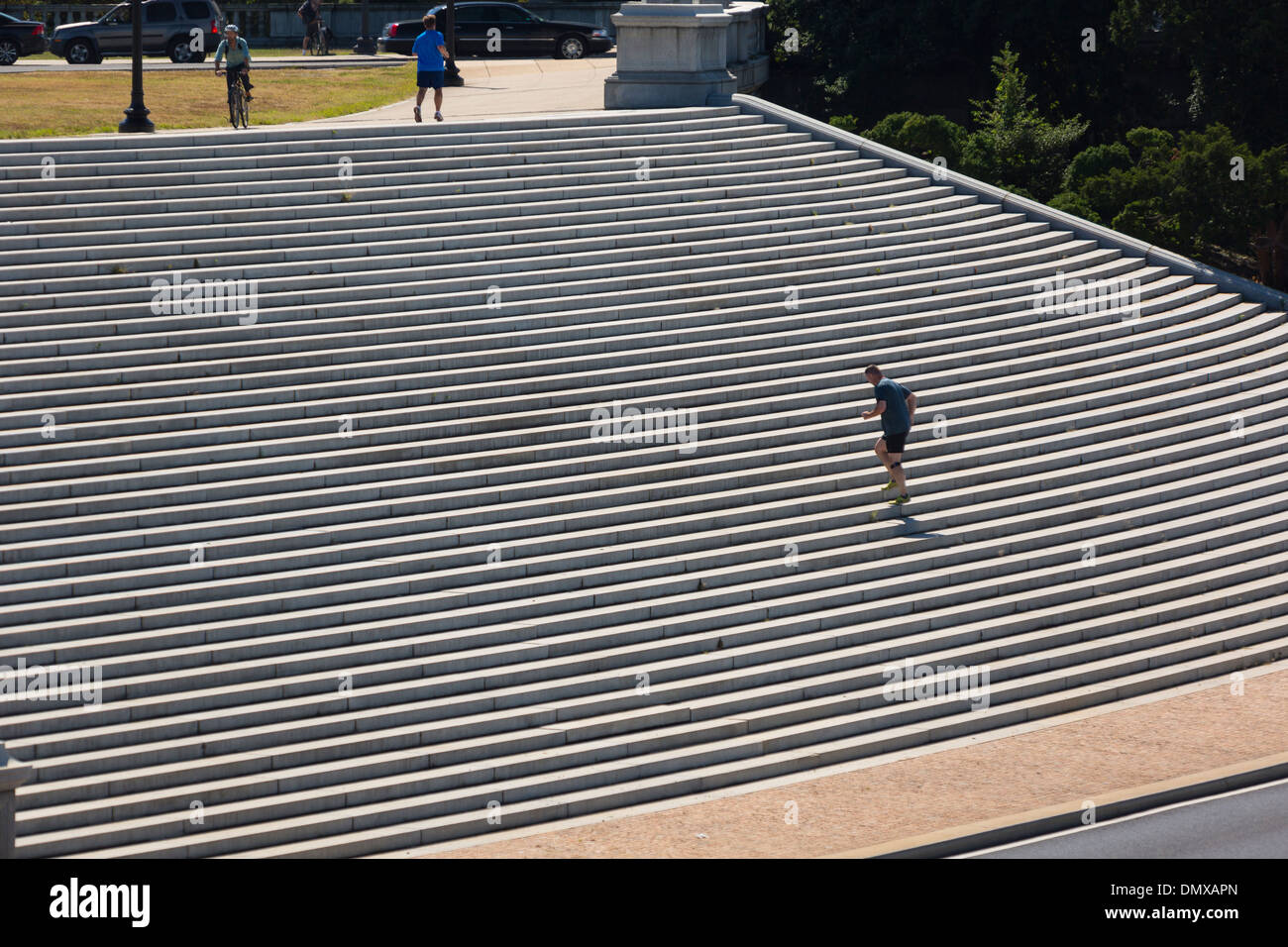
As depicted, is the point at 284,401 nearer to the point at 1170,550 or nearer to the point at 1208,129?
the point at 1170,550

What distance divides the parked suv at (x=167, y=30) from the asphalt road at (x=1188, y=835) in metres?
30.3

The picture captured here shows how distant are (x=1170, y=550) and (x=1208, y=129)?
12685mm

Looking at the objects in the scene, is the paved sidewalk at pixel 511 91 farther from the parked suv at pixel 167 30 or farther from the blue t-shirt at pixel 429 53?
the parked suv at pixel 167 30

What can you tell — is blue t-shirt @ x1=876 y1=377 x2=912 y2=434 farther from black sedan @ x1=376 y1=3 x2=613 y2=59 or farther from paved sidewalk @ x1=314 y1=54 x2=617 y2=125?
black sedan @ x1=376 y1=3 x2=613 y2=59

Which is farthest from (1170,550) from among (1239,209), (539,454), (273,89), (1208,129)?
(273,89)

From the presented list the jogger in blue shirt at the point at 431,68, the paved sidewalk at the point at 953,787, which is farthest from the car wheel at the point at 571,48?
the paved sidewalk at the point at 953,787

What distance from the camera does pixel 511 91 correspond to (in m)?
28.5

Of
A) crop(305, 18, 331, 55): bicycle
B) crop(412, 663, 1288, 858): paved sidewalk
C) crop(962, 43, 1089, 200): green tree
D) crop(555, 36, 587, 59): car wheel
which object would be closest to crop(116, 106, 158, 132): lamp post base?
crop(412, 663, 1288, 858): paved sidewalk

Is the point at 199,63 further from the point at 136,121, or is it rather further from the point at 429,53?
the point at 136,121

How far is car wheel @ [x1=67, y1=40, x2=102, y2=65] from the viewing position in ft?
116

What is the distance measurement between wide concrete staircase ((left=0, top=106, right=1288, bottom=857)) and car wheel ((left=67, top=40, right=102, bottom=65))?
1733 cm

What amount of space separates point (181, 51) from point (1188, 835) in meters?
31.3
